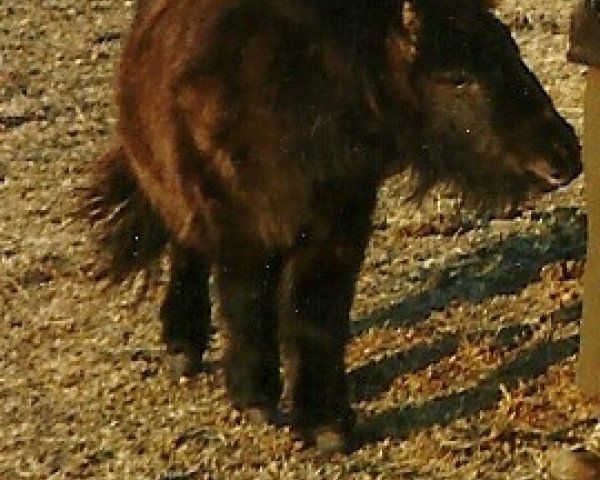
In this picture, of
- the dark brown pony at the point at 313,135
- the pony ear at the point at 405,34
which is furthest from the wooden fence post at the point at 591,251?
the pony ear at the point at 405,34

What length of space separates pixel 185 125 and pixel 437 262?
163cm

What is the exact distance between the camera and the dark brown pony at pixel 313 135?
3420 millimetres

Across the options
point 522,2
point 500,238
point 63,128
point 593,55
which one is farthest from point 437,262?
point 522,2

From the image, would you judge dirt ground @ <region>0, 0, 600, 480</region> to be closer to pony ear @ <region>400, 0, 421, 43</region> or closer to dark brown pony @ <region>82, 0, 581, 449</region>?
dark brown pony @ <region>82, 0, 581, 449</region>

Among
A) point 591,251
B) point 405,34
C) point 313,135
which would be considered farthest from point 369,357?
point 405,34

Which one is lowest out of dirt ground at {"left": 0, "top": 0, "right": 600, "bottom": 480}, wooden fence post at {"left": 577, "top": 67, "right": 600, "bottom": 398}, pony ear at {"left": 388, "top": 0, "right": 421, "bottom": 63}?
dirt ground at {"left": 0, "top": 0, "right": 600, "bottom": 480}

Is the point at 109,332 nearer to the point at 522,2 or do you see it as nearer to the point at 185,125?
the point at 185,125

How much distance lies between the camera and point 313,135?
11.3 ft

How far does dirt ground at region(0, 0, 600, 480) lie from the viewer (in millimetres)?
3930

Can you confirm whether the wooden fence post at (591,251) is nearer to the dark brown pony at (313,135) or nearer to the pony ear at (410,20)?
the dark brown pony at (313,135)

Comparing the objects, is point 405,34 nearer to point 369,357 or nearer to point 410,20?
point 410,20

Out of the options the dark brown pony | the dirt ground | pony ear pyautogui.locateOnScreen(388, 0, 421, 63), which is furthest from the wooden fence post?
pony ear pyautogui.locateOnScreen(388, 0, 421, 63)

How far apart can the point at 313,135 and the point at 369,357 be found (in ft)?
3.69

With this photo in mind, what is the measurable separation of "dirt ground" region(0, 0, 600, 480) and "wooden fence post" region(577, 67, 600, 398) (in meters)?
0.08
